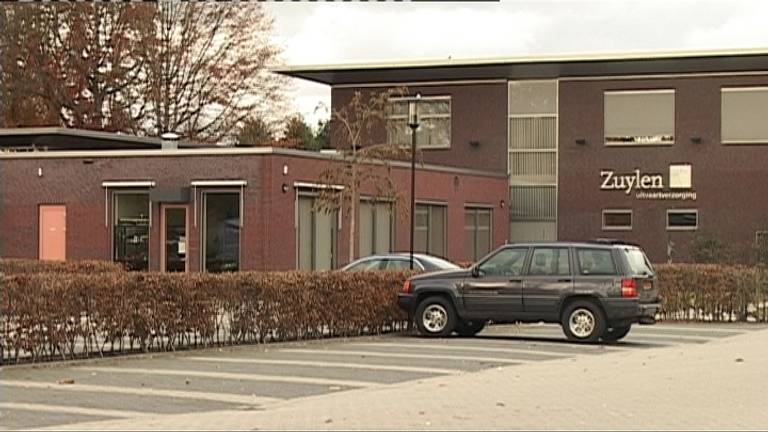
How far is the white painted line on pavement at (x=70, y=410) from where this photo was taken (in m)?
13.8

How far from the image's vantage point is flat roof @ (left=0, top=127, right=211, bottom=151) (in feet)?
144

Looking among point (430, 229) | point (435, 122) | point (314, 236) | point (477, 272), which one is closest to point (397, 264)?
point (477, 272)

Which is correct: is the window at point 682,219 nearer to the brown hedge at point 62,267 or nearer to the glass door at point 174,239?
the glass door at point 174,239

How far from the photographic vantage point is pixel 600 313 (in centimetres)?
2341

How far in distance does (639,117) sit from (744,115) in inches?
144

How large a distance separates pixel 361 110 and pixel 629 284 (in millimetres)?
18012

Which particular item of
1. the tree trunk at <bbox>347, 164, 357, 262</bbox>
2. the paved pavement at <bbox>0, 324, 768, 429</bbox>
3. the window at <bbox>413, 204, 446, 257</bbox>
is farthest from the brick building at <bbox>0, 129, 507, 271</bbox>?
the paved pavement at <bbox>0, 324, 768, 429</bbox>

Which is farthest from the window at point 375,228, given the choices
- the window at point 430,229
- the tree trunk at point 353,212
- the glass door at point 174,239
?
the glass door at point 174,239

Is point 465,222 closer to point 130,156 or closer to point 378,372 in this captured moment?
point 130,156

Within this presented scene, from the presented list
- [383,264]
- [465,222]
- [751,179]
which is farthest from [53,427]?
[751,179]

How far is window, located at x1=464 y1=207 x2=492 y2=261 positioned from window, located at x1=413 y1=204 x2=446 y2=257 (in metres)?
1.99

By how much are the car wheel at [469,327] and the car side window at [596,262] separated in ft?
6.93

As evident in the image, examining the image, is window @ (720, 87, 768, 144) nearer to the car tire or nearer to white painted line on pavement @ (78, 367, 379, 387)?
the car tire

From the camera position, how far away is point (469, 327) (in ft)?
81.9
